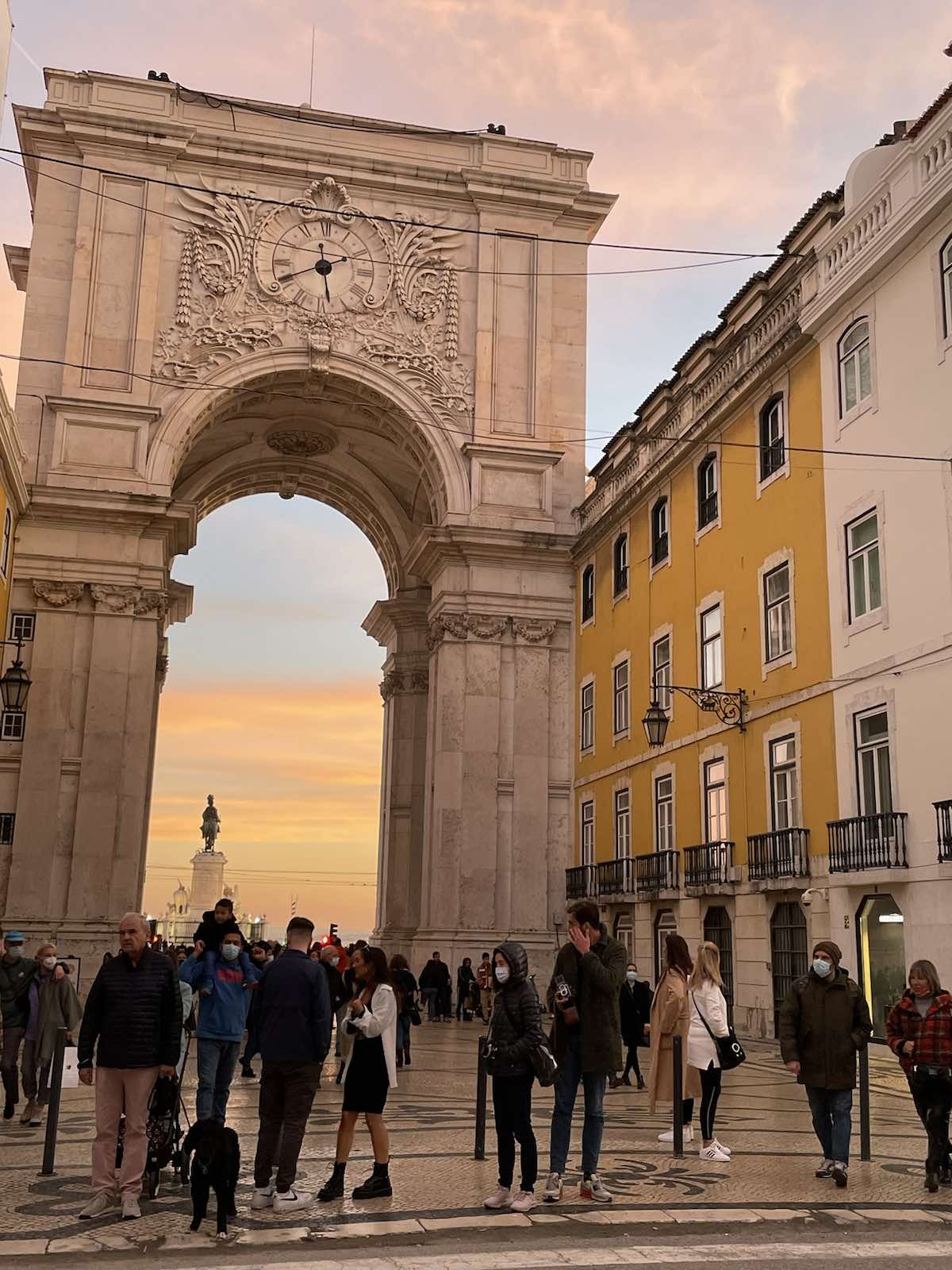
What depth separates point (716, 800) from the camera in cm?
2350

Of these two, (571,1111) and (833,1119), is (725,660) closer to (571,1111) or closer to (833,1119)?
(833,1119)

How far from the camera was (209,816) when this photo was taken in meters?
58.1

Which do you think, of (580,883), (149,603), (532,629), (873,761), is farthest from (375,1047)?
(532,629)

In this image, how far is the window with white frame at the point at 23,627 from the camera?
99.5 feet

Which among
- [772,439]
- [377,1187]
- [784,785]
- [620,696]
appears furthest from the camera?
[620,696]

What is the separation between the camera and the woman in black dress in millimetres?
8422

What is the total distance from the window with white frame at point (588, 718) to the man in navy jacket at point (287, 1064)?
23468mm

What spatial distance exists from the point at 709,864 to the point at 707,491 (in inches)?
284

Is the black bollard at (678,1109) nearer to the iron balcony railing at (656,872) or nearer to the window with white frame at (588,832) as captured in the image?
the iron balcony railing at (656,872)

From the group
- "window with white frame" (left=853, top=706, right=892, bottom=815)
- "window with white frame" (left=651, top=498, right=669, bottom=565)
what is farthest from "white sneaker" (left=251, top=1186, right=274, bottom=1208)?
"window with white frame" (left=651, top=498, right=669, bottom=565)

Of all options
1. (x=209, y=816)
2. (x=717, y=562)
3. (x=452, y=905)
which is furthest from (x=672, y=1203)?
(x=209, y=816)

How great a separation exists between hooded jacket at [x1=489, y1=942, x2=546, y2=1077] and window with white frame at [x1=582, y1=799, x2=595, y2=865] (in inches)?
907

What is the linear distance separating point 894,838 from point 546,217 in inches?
909

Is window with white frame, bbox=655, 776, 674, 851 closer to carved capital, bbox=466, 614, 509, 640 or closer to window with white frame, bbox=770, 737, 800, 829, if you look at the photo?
window with white frame, bbox=770, 737, 800, 829
